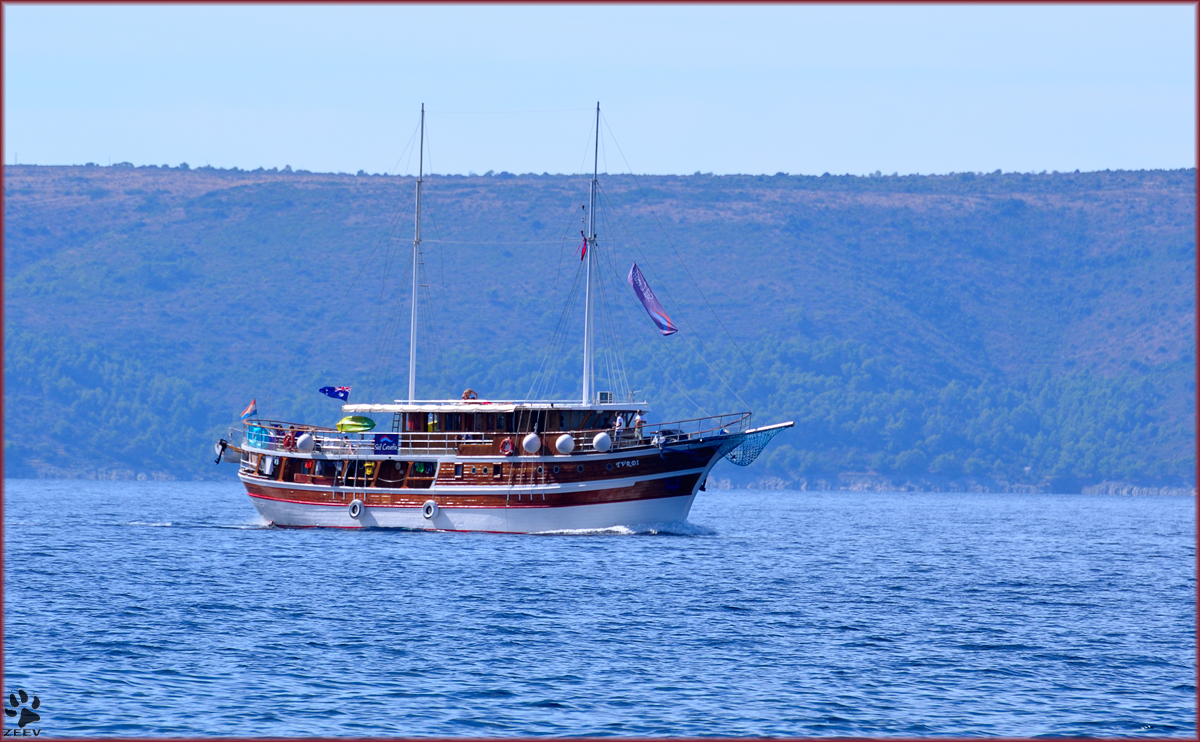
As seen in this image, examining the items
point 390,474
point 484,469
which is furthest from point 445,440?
point 390,474

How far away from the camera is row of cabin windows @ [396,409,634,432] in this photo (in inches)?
2574

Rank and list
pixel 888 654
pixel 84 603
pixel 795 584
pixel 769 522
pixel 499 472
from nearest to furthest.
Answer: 1. pixel 888 654
2. pixel 84 603
3. pixel 795 584
4. pixel 499 472
5. pixel 769 522

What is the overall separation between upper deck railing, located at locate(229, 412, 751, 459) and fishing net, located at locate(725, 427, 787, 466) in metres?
0.66

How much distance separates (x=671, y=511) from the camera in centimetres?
6688

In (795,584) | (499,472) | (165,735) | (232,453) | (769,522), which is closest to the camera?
(165,735)

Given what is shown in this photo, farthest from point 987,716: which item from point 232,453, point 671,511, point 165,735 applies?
point 232,453

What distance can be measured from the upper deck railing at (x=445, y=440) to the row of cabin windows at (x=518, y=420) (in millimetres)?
373

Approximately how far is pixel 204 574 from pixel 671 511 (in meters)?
22.0

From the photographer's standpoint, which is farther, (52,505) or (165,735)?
(52,505)

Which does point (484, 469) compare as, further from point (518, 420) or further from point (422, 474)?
point (422, 474)

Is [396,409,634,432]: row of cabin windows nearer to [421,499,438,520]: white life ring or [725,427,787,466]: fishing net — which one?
[421,499,438,520]: white life ring

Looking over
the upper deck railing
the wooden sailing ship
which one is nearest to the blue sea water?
the wooden sailing ship

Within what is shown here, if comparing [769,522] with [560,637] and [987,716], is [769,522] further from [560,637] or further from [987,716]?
[987,716]

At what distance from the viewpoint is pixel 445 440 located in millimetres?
67188
